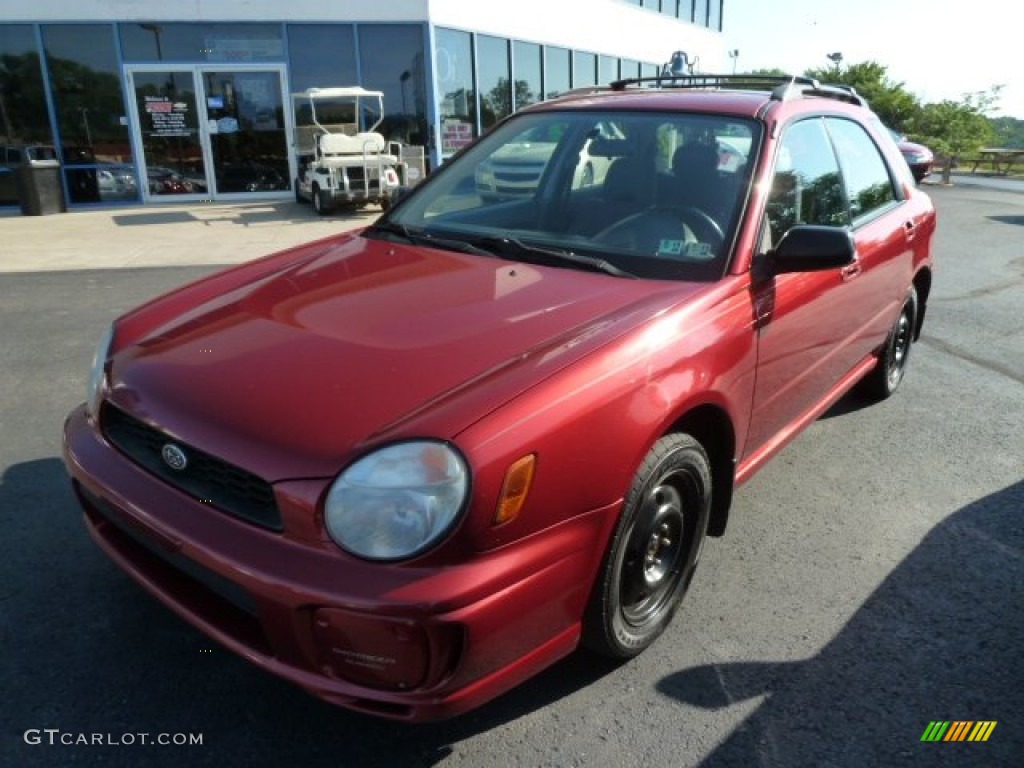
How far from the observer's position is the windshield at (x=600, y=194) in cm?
284

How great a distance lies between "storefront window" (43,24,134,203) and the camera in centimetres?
1376

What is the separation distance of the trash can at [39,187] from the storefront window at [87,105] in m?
0.55

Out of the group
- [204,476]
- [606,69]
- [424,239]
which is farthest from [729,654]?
[606,69]

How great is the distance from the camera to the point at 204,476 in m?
2.09

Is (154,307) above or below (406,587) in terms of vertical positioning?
above

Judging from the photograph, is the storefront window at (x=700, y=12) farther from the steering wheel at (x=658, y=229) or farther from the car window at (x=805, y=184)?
the steering wheel at (x=658, y=229)

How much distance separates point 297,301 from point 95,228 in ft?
36.7

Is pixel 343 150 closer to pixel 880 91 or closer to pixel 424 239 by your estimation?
pixel 424 239

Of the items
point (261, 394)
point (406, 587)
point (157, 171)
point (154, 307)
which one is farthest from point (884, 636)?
point (157, 171)

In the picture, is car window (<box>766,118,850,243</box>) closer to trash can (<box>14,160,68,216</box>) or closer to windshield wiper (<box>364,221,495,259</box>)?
windshield wiper (<box>364,221,495,259</box>)

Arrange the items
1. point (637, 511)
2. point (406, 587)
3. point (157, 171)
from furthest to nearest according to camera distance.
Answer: point (157, 171) < point (637, 511) < point (406, 587)

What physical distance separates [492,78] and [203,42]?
582cm

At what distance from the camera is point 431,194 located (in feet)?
12.0

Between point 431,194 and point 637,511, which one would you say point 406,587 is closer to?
point 637,511
